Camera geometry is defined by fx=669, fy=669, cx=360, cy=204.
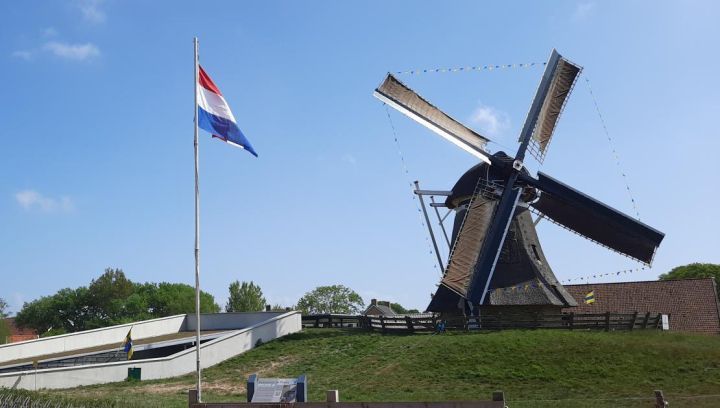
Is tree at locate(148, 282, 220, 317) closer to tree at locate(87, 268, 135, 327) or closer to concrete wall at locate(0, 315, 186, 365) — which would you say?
tree at locate(87, 268, 135, 327)

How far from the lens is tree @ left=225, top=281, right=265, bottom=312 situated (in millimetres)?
92125

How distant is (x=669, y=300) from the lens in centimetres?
3894

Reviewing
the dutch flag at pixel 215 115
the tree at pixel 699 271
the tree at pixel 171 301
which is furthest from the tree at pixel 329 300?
the dutch flag at pixel 215 115

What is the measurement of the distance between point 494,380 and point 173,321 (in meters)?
24.6

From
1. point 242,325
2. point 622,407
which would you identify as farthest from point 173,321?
point 622,407

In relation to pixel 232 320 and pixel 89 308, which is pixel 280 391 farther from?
pixel 89 308

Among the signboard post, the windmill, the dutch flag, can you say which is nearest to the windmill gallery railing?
the windmill

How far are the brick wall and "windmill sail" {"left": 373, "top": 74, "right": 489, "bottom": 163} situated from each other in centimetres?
1120

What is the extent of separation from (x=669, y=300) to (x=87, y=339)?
1294 inches

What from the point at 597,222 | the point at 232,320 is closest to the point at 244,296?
the point at 232,320

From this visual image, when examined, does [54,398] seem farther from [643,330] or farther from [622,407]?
[643,330]

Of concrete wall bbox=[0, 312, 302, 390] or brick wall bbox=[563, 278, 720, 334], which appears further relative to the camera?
brick wall bbox=[563, 278, 720, 334]

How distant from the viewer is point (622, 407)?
18719 millimetres

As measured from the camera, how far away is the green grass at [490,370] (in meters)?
21.2
